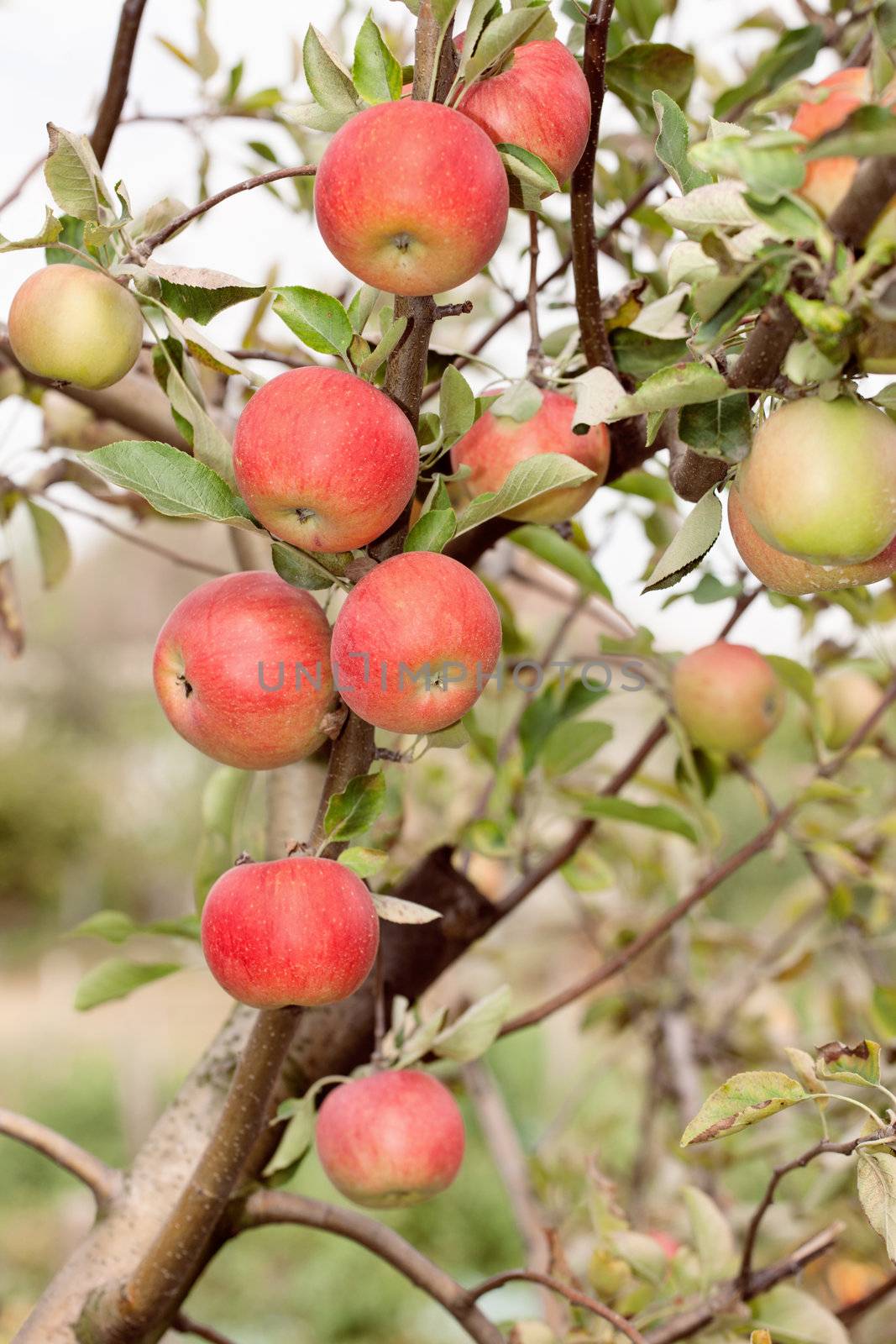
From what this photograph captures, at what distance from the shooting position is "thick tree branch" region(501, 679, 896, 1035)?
80 centimetres

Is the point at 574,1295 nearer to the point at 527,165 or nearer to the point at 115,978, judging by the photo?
the point at 115,978

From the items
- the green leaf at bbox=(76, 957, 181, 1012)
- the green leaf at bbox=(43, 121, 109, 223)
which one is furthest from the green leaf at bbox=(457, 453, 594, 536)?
the green leaf at bbox=(76, 957, 181, 1012)

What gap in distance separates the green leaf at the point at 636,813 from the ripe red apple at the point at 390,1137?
238 mm

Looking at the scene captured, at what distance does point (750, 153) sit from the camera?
31 cm

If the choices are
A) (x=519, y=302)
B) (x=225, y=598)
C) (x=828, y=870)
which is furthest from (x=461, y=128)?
(x=828, y=870)

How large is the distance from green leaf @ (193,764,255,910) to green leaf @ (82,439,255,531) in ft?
0.96

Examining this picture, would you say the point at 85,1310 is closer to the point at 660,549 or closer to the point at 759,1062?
the point at 660,549

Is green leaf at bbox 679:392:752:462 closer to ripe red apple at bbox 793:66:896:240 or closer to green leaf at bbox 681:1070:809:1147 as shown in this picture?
ripe red apple at bbox 793:66:896:240

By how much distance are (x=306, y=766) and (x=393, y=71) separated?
0.50 meters

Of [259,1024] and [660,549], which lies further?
[660,549]

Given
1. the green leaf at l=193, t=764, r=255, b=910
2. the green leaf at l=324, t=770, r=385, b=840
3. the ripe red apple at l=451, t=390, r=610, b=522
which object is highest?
the ripe red apple at l=451, t=390, r=610, b=522

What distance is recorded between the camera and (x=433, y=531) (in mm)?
466

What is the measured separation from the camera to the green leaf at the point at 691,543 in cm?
44

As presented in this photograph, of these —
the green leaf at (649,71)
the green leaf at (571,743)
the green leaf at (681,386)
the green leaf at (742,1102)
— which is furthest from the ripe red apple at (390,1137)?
the green leaf at (649,71)
